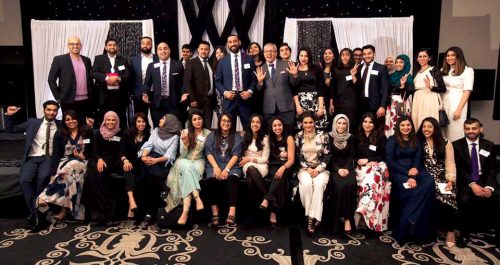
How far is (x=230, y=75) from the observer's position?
14.7 feet

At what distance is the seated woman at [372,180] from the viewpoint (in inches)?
137

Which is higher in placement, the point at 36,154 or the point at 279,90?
the point at 279,90

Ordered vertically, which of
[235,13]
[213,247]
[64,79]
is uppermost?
[235,13]

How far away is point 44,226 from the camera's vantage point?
371 centimetres

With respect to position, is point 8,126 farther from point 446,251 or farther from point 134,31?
point 446,251

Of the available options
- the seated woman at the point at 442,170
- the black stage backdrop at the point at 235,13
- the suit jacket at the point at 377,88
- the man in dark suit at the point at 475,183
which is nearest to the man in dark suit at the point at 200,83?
the suit jacket at the point at 377,88

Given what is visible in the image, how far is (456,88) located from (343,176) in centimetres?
170

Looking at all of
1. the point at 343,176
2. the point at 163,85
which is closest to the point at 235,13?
the point at 163,85

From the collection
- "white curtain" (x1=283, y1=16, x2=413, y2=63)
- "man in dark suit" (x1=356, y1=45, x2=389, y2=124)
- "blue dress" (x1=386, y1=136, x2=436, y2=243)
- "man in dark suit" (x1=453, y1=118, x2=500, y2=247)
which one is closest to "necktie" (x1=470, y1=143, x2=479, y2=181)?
"man in dark suit" (x1=453, y1=118, x2=500, y2=247)

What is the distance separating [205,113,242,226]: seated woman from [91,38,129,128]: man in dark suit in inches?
53.3

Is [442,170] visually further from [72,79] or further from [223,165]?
[72,79]

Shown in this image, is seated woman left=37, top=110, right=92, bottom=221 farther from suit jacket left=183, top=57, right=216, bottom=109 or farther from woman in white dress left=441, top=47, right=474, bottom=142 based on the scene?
woman in white dress left=441, top=47, right=474, bottom=142

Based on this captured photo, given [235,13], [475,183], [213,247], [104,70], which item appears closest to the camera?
[213,247]

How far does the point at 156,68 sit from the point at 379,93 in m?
2.39
